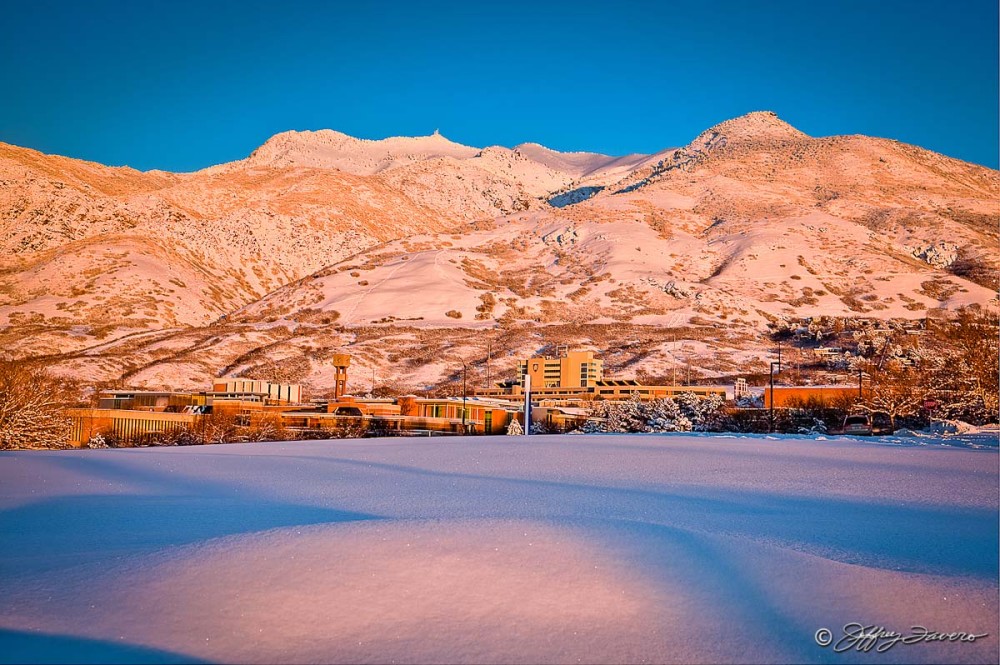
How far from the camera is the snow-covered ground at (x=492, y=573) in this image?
289 centimetres

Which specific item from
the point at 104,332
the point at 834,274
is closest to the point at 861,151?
the point at 834,274

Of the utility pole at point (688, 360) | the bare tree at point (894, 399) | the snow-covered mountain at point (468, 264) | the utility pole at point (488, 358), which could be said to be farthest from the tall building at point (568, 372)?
the bare tree at point (894, 399)

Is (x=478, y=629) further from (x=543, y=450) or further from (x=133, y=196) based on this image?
(x=133, y=196)

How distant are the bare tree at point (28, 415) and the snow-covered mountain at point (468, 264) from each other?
3226cm

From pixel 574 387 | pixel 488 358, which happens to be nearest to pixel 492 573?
pixel 574 387

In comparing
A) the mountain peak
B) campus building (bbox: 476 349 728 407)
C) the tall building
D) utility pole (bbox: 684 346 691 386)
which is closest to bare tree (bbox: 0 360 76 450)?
campus building (bbox: 476 349 728 407)

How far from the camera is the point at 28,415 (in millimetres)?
13352

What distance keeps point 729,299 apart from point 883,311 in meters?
14.0

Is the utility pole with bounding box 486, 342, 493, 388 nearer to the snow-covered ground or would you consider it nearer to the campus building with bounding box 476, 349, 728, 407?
the campus building with bounding box 476, 349, 728, 407

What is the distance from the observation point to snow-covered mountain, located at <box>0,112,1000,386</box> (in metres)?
58.2

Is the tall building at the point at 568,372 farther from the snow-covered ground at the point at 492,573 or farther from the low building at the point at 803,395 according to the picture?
the snow-covered ground at the point at 492,573

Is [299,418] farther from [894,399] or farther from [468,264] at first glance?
[468,264]

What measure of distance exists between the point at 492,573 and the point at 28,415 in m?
13.1

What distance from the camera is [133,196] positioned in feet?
341
